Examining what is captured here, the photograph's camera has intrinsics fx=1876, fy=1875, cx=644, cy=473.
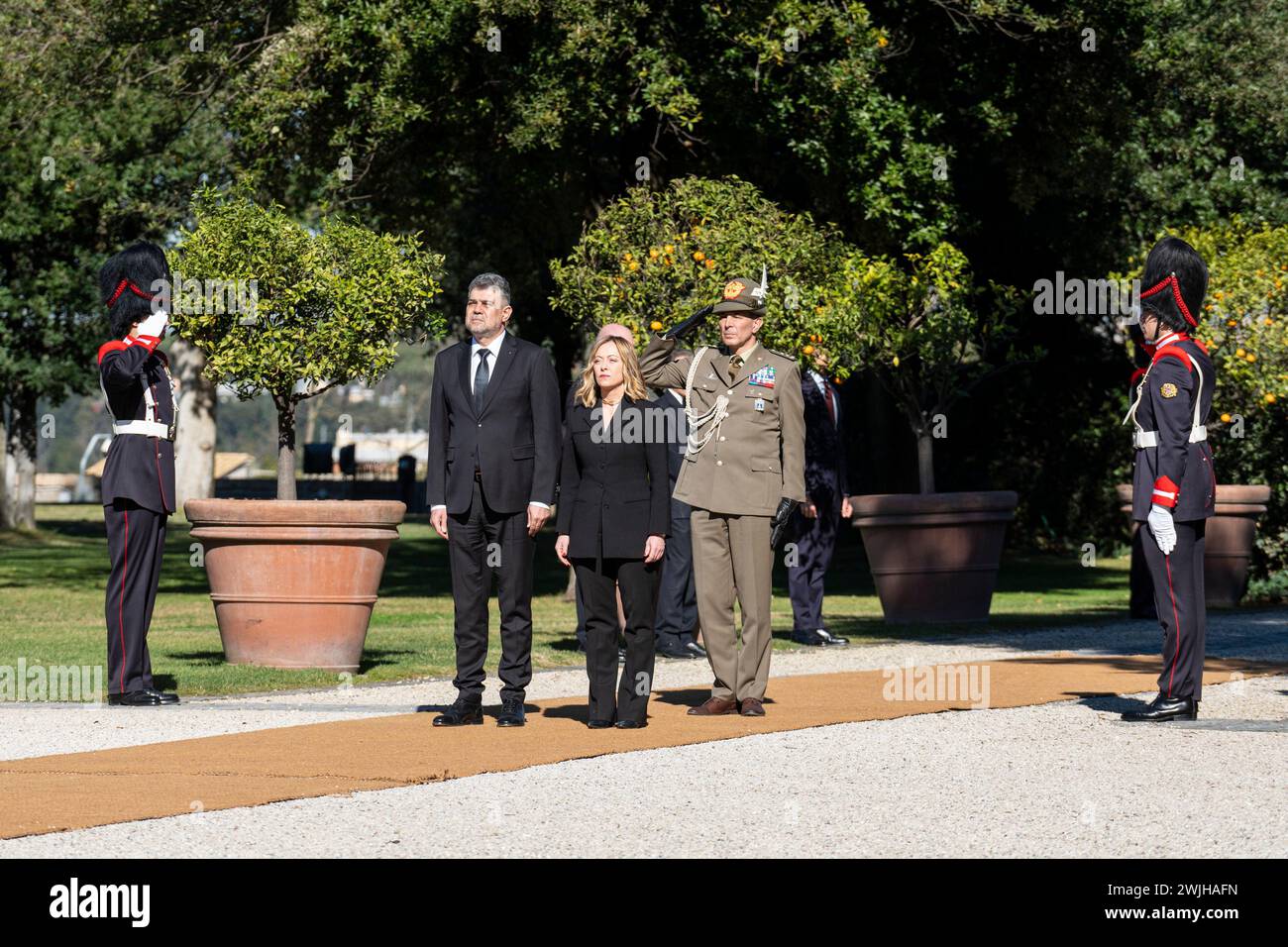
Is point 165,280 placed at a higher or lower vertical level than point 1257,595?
higher

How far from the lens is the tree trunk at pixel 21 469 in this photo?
34656 millimetres

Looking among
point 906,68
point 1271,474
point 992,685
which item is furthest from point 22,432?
point 992,685

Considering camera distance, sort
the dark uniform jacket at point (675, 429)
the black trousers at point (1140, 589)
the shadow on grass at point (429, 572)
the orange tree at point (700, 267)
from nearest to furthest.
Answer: the dark uniform jacket at point (675, 429), the orange tree at point (700, 267), the black trousers at point (1140, 589), the shadow on grass at point (429, 572)

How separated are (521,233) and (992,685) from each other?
50.6 ft

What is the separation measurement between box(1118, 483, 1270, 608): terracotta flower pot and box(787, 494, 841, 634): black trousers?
14.6ft

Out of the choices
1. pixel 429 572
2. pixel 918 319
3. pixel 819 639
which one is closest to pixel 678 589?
pixel 819 639

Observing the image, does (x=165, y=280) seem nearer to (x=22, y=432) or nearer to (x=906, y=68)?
(x=906, y=68)

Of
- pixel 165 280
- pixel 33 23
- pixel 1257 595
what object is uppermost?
pixel 33 23

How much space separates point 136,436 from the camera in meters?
10.8

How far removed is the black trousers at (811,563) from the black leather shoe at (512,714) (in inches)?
206

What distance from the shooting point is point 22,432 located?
34.9m

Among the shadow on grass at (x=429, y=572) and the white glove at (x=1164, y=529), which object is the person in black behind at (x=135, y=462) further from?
the shadow on grass at (x=429, y=572)

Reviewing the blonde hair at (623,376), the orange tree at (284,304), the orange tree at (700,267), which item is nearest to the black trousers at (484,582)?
the blonde hair at (623,376)

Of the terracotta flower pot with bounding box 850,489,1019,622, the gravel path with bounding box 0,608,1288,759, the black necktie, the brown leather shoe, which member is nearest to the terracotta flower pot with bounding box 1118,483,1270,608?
the gravel path with bounding box 0,608,1288,759
